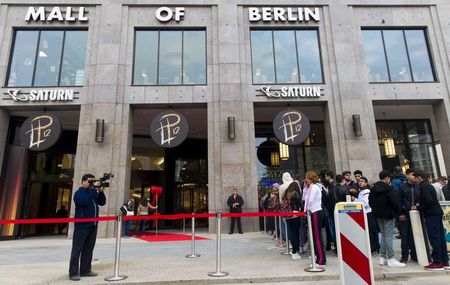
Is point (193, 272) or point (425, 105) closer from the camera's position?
point (193, 272)

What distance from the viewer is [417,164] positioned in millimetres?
17516

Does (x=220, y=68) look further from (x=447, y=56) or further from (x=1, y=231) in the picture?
(x=1, y=231)

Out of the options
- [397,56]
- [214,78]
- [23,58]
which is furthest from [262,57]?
[23,58]

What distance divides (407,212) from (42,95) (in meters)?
14.9

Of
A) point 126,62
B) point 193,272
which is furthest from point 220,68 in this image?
point 193,272

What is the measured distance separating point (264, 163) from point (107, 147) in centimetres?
814

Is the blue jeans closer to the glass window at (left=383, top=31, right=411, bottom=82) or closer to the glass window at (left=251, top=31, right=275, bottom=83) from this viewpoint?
the glass window at (left=251, top=31, right=275, bottom=83)

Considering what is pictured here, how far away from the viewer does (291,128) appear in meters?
14.0

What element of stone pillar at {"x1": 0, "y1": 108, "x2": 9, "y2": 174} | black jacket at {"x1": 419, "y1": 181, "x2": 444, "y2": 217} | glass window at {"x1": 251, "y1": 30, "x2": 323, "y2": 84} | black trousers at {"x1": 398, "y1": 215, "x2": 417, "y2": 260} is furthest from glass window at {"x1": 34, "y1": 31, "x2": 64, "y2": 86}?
black jacket at {"x1": 419, "y1": 181, "x2": 444, "y2": 217}

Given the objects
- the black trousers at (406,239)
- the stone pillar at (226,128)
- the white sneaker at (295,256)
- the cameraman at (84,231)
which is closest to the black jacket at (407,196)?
the black trousers at (406,239)

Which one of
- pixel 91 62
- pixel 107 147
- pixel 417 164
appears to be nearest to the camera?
pixel 107 147

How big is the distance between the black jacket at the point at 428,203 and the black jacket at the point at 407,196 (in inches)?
10.2

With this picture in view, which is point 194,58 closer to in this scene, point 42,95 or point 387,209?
point 42,95

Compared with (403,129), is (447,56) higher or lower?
higher
